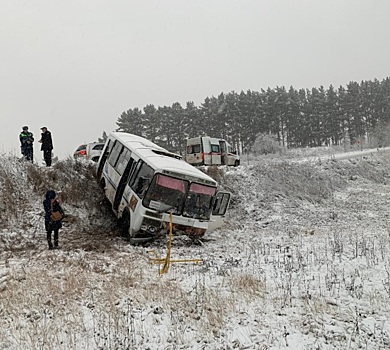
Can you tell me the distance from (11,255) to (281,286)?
6972 mm

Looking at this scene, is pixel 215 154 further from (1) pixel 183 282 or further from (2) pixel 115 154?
(1) pixel 183 282

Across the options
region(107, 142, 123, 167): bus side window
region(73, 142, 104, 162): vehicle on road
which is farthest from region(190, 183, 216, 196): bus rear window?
region(73, 142, 104, 162): vehicle on road

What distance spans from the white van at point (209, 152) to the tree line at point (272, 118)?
28.3 m

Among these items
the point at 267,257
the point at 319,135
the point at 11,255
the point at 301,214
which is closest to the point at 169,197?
the point at 267,257

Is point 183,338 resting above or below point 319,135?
below

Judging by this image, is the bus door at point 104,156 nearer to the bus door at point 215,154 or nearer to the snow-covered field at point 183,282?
the snow-covered field at point 183,282

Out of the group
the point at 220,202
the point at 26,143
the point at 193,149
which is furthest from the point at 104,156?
the point at 193,149

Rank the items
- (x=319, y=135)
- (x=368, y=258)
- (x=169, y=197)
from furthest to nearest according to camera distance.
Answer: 1. (x=319, y=135)
2. (x=169, y=197)
3. (x=368, y=258)

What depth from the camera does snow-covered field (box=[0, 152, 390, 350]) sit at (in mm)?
5391

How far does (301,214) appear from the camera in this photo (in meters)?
17.1

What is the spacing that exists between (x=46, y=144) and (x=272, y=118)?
43.6m

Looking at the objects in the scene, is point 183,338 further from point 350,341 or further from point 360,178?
point 360,178

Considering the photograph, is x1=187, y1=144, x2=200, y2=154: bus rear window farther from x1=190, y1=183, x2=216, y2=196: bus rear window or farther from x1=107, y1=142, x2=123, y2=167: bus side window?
x1=190, y1=183, x2=216, y2=196: bus rear window

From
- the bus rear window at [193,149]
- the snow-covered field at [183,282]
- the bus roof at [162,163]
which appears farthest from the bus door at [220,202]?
the bus rear window at [193,149]
